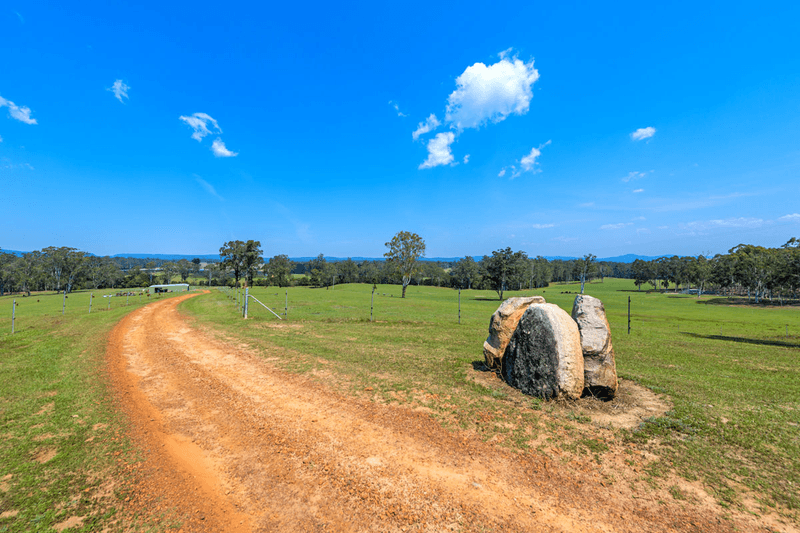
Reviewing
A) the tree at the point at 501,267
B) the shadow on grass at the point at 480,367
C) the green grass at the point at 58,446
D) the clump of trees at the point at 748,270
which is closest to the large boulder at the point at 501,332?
the shadow on grass at the point at 480,367

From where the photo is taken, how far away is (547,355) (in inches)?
353

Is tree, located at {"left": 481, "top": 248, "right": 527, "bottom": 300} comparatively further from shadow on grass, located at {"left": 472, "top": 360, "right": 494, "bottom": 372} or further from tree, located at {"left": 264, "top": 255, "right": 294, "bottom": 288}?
tree, located at {"left": 264, "top": 255, "right": 294, "bottom": 288}

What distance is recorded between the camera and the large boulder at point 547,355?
341 inches

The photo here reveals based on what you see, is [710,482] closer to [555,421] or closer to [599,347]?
[555,421]

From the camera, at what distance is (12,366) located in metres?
11.3

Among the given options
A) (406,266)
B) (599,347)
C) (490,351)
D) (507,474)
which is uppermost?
(406,266)

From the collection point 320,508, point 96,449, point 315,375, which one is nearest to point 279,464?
point 320,508

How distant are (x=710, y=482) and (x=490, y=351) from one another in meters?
6.47

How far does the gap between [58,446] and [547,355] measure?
12.0 metres

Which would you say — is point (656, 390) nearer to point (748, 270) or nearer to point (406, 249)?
point (406, 249)

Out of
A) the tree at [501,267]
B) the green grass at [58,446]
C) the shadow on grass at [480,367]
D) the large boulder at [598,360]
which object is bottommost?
the shadow on grass at [480,367]

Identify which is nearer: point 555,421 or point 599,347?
point 555,421

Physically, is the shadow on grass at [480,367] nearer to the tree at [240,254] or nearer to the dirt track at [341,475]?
the dirt track at [341,475]

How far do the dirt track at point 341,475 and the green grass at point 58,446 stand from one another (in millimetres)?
430
